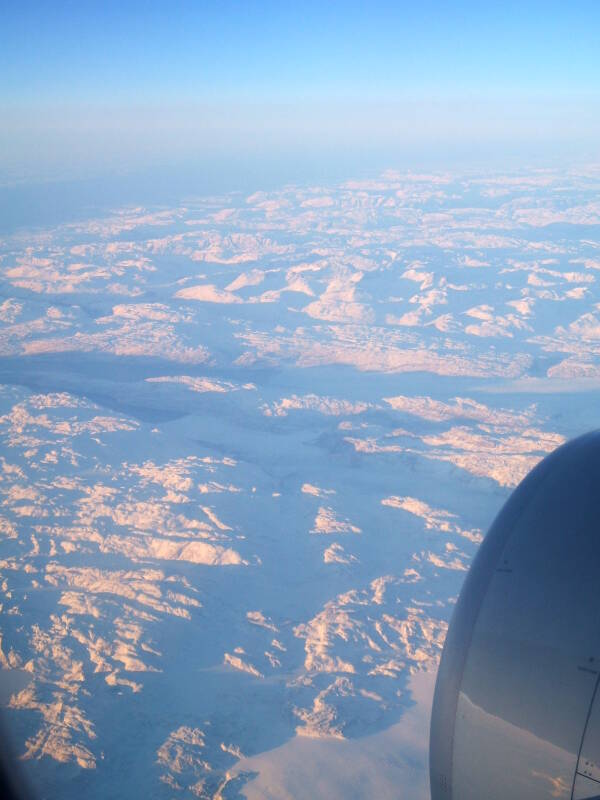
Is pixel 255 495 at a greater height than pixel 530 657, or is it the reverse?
pixel 530 657

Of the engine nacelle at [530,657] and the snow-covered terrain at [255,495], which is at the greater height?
the engine nacelle at [530,657]

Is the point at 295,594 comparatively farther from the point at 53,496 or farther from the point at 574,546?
the point at 574,546

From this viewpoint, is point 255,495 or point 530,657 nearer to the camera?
point 530,657

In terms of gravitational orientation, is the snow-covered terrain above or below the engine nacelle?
below

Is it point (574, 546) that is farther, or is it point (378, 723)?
point (378, 723)

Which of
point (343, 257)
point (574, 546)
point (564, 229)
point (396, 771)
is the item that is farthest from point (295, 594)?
point (564, 229)

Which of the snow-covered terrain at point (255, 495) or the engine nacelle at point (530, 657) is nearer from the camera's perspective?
the engine nacelle at point (530, 657)

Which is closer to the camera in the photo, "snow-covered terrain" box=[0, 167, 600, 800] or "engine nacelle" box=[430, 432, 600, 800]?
"engine nacelle" box=[430, 432, 600, 800]

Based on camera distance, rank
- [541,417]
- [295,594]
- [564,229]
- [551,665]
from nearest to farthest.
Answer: [551,665], [295,594], [541,417], [564,229]
